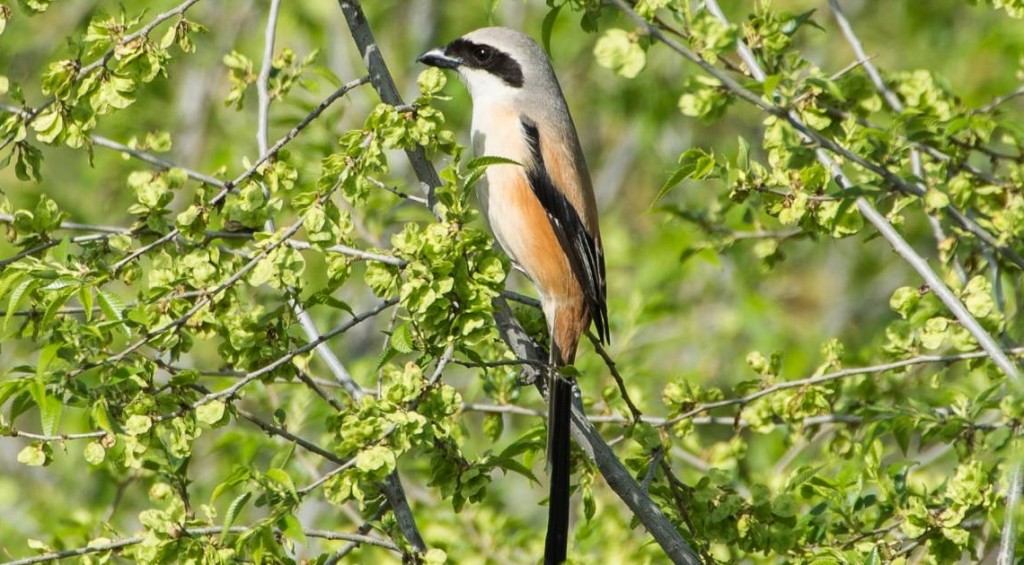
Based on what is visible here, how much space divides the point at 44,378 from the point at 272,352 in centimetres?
48

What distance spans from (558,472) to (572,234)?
112 cm

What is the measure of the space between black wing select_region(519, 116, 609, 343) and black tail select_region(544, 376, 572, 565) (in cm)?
92

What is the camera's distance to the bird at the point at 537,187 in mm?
3984

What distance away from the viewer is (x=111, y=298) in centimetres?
249

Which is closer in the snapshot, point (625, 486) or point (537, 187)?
point (625, 486)

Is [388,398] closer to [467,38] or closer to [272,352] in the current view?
[272,352]

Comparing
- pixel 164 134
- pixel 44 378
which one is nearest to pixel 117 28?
pixel 164 134

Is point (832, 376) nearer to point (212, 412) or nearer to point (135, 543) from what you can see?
point (212, 412)

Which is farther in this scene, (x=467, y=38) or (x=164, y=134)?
(x=467, y=38)

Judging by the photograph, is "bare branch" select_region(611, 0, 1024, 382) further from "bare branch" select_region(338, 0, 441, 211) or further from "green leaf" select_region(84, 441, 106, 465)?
"green leaf" select_region(84, 441, 106, 465)

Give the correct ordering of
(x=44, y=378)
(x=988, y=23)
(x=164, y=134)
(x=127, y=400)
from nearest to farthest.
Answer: (x=44, y=378) < (x=127, y=400) < (x=164, y=134) < (x=988, y=23)

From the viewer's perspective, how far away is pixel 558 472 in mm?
3139

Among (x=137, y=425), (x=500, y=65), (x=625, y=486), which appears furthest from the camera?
(x=500, y=65)

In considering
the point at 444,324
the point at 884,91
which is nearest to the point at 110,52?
the point at 444,324
